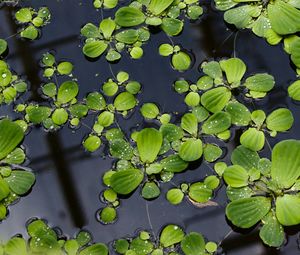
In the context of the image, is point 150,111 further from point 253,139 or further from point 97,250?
point 97,250

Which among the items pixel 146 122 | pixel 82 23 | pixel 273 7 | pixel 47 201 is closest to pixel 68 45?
pixel 82 23

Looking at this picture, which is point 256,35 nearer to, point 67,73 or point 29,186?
point 67,73

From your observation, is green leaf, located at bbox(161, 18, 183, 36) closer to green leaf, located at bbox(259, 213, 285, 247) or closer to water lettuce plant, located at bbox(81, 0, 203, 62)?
water lettuce plant, located at bbox(81, 0, 203, 62)

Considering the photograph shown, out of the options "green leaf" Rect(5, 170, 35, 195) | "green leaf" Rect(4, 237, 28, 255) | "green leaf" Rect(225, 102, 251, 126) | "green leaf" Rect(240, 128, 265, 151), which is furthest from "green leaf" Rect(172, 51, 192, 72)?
"green leaf" Rect(4, 237, 28, 255)

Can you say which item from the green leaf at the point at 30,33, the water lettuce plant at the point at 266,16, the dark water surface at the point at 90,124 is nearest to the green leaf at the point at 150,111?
the dark water surface at the point at 90,124

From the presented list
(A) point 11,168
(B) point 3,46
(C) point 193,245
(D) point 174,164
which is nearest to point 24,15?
(B) point 3,46

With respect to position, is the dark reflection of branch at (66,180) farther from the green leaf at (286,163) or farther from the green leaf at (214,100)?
the green leaf at (286,163)
